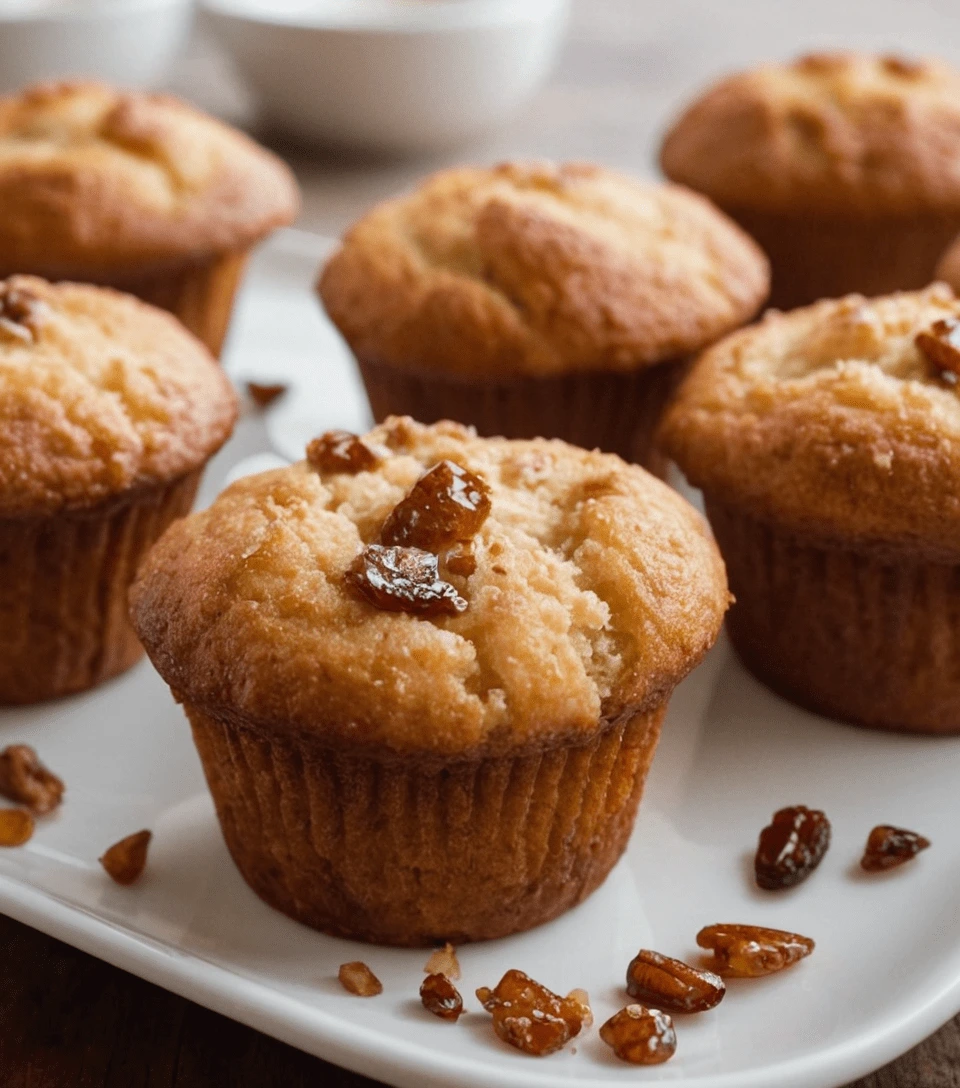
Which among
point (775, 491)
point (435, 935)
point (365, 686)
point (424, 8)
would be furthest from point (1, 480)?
point (424, 8)

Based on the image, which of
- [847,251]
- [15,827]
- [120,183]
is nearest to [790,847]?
[15,827]

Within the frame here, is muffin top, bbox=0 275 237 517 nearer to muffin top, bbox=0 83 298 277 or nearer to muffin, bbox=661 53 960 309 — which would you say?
muffin top, bbox=0 83 298 277

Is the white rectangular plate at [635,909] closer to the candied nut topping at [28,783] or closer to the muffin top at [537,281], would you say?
the candied nut topping at [28,783]

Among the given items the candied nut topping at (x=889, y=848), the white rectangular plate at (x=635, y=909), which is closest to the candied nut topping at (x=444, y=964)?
the white rectangular plate at (x=635, y=909)

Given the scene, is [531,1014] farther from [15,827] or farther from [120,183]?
[120,183]

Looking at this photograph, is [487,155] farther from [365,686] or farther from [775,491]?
[365,686]

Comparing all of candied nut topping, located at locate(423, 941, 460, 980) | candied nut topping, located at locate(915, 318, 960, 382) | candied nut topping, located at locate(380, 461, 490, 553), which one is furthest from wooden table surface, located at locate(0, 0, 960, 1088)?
candied nut topping, located at locate(915, 318, 960, 382)
